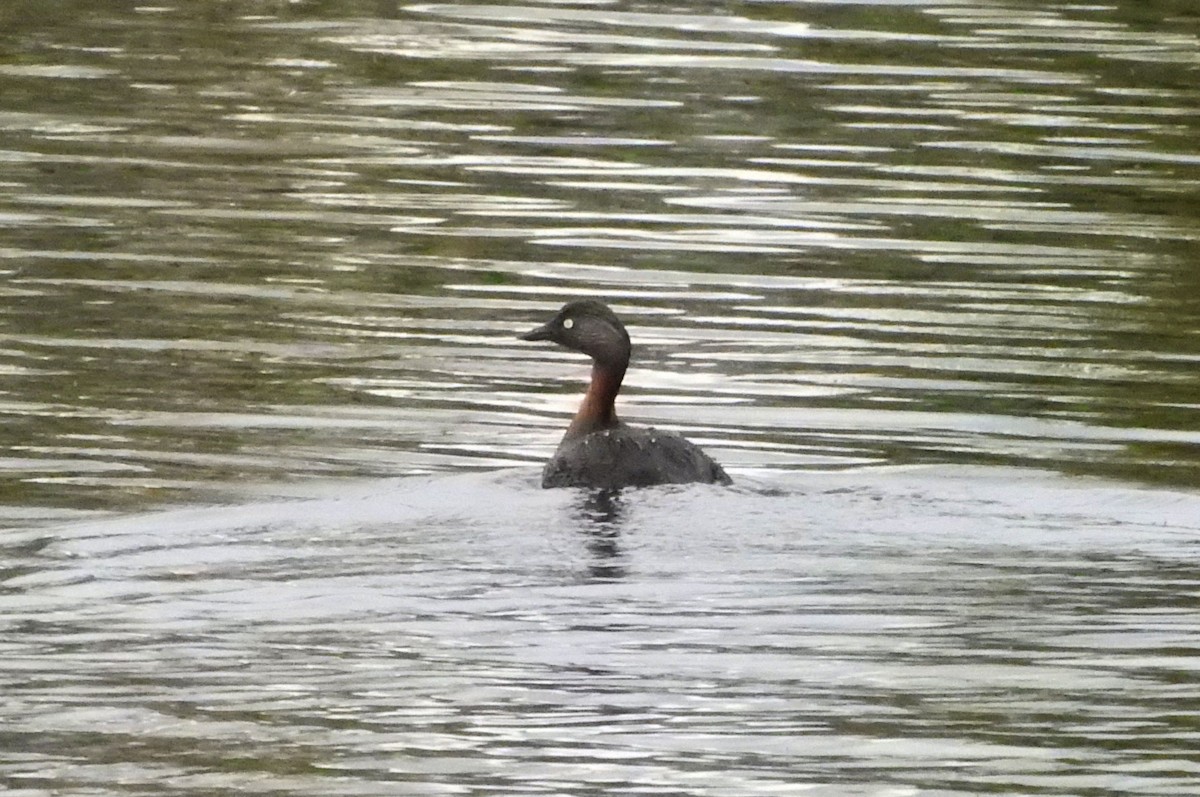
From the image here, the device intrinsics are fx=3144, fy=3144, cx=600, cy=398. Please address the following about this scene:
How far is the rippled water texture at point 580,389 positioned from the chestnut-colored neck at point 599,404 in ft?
1.26

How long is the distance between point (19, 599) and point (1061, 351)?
7.34m

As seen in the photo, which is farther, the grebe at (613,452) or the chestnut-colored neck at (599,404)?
the chestnut-colored neck at (599,404)

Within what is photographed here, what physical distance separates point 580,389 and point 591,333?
175 centimetres

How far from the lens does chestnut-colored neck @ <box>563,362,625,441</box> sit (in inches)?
541

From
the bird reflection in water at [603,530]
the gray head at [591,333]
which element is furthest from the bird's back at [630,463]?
the gray head at [591,333]

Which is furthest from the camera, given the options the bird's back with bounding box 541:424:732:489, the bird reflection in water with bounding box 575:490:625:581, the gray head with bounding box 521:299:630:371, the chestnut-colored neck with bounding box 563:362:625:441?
the gray head with bounding box 521:299:630:371

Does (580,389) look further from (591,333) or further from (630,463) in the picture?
(630,463)

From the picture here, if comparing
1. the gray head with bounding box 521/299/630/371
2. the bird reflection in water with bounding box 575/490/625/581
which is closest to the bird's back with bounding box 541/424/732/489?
the bird reflection in water with bounding box 575/490/625/581

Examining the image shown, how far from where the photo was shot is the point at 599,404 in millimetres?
13883

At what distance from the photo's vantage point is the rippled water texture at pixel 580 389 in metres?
9.31

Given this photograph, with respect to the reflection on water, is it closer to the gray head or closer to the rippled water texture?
the rippled water texture

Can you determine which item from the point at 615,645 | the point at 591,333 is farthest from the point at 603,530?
the point at 591,333

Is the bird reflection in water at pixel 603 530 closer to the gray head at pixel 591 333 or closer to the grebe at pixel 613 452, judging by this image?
the grebe at pixel 613 452

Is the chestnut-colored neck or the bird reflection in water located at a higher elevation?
the chestnut-colored neck
